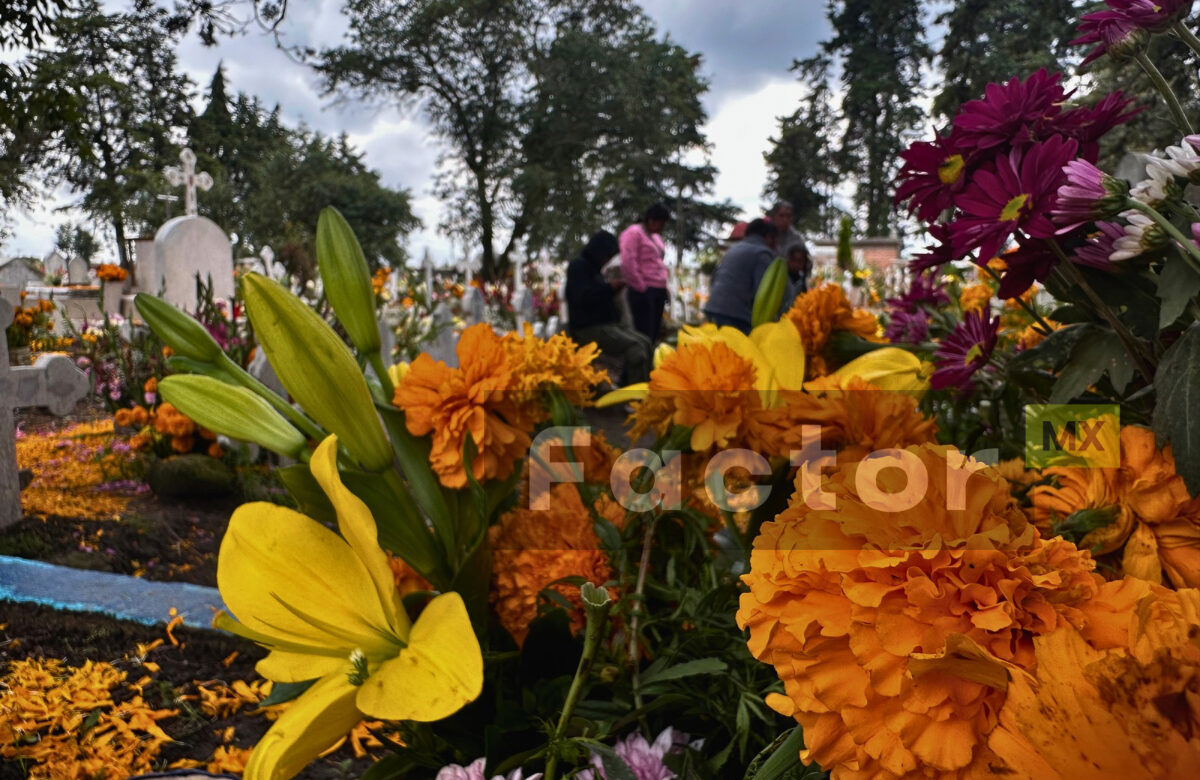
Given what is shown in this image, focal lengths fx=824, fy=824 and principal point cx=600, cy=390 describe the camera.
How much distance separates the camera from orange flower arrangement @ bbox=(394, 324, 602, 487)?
784 millimetres

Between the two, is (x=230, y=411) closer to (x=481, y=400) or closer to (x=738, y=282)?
(x=481, y=400)

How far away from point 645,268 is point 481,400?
23.6 feet

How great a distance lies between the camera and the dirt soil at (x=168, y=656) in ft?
4.39

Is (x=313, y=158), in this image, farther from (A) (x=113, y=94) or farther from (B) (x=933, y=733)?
(B) (x=933, y=733)

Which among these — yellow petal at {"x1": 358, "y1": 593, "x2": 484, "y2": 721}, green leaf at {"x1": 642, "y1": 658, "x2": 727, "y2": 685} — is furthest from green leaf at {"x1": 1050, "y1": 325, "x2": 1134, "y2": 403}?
yellow petal at {"x1": 358, "y1": 593, "x2": 484, "y2": 721}

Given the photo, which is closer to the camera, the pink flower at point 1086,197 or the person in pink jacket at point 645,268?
the pink flower at point 1086,197

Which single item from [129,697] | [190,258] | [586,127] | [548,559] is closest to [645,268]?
[190,258]

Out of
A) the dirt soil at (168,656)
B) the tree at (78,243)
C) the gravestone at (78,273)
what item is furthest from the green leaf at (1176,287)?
the tree at (78,243)

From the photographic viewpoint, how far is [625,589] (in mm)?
712

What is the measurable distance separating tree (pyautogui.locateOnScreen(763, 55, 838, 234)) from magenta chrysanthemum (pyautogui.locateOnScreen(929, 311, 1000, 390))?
3175 centimetres

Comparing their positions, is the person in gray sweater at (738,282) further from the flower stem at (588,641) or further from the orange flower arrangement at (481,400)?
the flower stem at (588,641)

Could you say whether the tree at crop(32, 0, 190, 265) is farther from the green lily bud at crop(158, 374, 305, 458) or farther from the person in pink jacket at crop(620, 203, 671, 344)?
the green lily bud at crop(158, 374, 305, 458)

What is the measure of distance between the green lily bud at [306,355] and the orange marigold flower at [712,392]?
272 millimetres

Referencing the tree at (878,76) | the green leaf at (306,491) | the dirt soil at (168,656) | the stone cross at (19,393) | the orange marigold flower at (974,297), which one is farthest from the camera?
the tree at (878,76)
